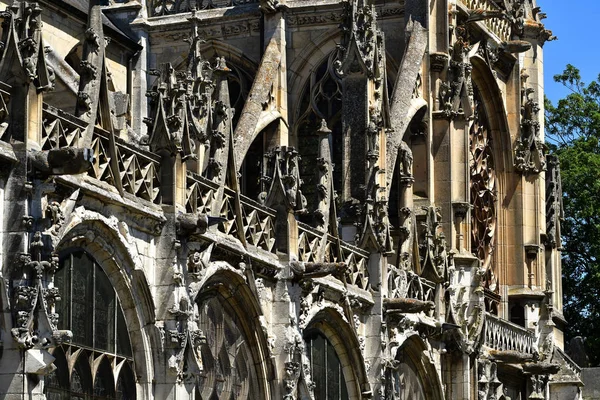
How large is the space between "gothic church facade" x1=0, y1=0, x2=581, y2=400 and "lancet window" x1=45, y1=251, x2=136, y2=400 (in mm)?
36

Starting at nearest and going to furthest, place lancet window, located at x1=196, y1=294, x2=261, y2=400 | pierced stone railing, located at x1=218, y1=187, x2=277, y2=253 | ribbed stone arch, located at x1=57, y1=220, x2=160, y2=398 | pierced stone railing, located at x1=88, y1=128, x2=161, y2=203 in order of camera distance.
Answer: ribbed stone arch, located at x1=57, y1=220, x2=160, y2=398, pierced stone railing, located at x1=88, y1=128, x2=161, y2=203, lancet window, located at x1=196, y1=294, x2=261, y2=400, pierced stone railing, located at x1=218, y1=187, x2=277, y2=253

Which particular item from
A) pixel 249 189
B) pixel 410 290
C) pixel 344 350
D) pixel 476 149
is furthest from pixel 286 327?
pixel 476 149

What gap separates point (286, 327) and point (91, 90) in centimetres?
646

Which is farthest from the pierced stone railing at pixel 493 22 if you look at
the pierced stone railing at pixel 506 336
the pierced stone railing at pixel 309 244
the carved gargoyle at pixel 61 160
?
the carved gargoyle at pixel 61 160

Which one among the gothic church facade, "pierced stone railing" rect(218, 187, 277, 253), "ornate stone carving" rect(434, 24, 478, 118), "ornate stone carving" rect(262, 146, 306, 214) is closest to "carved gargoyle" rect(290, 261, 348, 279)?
the gothic church facade

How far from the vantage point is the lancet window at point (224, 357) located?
2605 cm

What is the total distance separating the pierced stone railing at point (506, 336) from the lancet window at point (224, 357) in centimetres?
1164

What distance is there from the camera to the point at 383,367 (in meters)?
31.6

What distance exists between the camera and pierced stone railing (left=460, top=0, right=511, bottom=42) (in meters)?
40.9

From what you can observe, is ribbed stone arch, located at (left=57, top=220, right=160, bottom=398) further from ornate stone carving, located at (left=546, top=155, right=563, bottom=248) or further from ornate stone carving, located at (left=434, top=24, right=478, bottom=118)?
ornate stone carving, located at (left=546, top=155, right=563, bottom=248)

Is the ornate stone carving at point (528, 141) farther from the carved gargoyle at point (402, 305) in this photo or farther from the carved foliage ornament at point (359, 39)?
the carved gargoyle at point (402, 305)

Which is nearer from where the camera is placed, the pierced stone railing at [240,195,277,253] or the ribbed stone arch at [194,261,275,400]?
the ribbed stone arch at [194,261,275,400]

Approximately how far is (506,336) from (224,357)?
14519 millimetres

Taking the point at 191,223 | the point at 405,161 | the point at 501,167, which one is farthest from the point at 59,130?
the point at 501,167
